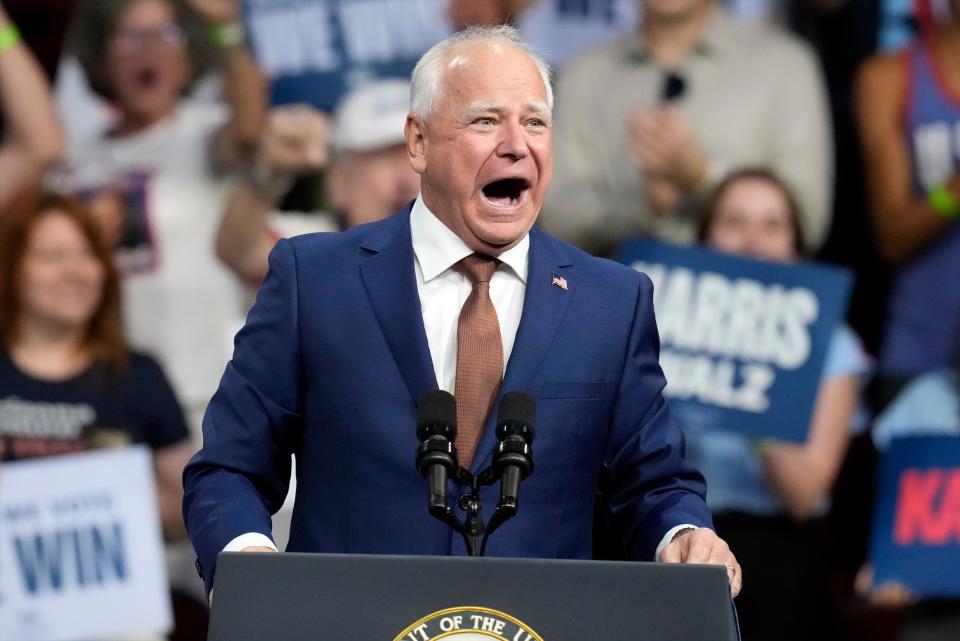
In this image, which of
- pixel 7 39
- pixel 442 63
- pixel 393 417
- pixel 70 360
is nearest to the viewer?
pixel 393 417

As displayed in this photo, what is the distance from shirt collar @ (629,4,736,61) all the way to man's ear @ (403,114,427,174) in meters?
2.74

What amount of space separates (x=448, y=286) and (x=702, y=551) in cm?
58

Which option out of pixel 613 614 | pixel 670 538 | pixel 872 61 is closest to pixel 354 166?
pixel 872 61

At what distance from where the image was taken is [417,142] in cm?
251

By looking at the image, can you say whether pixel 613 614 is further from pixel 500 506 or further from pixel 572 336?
pixel 572 336

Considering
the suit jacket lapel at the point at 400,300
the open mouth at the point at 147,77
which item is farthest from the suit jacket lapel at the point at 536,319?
the open mouth at the point at 147,77

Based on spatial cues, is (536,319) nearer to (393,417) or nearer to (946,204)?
(393,417)

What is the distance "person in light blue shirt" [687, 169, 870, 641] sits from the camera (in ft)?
15.1

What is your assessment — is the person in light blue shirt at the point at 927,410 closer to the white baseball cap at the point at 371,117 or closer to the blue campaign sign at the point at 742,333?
the blue campaign sign at the point at 742,333

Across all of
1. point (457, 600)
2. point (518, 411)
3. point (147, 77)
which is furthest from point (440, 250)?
point (147, 77)

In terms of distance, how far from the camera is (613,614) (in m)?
1.89

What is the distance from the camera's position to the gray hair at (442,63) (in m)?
2.43

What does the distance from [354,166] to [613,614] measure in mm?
3434

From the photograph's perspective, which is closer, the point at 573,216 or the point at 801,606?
the point at 801,606
